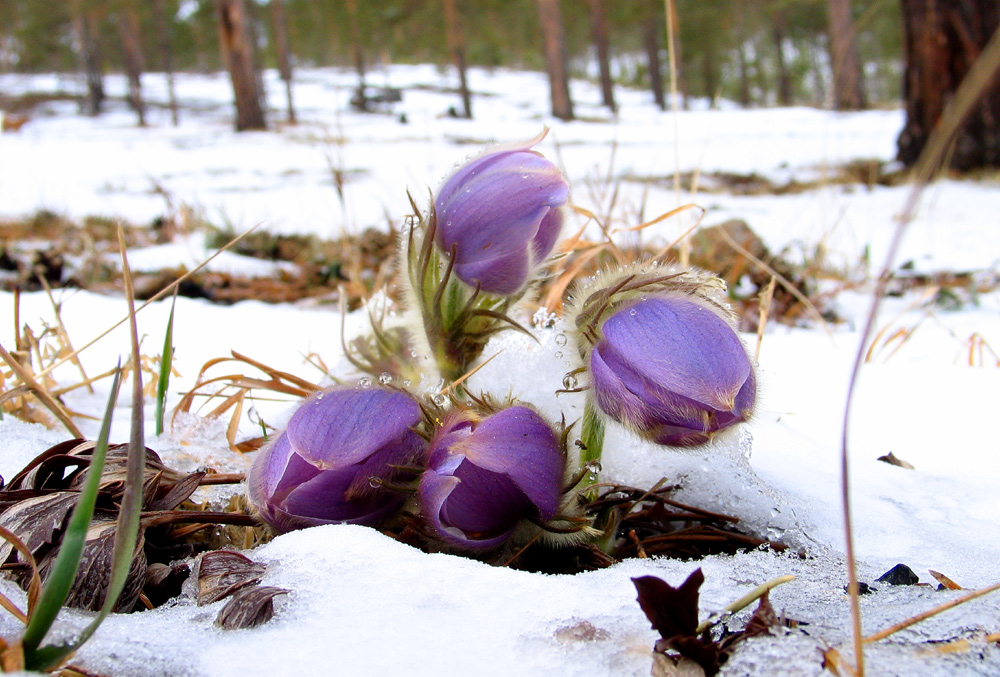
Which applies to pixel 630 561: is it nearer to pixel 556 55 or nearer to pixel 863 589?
pixel 863 589

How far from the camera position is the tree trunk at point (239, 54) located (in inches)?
413

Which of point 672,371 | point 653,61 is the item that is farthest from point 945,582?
point 653,61

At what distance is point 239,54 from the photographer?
1070 centimetres

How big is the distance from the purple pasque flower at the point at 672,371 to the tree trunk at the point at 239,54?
1150cm

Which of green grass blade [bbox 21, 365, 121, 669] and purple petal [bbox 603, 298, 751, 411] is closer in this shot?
green grass blade [bbox 21, 365, 121, 669]

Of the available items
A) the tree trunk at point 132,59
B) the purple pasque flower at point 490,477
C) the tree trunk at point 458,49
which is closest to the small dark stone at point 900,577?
the purple pasque flower at point 490,477

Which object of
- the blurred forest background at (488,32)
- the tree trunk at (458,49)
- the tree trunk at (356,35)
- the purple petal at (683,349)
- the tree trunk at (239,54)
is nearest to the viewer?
the purple petal at (683,349)

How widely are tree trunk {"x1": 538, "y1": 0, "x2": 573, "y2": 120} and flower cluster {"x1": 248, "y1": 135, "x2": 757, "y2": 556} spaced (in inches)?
543

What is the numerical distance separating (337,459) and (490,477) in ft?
0.39

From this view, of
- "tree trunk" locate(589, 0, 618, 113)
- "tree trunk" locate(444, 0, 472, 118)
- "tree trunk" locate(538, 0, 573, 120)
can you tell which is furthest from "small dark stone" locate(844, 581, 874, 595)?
"tree trunk" locate(589, 0, 618, 113)

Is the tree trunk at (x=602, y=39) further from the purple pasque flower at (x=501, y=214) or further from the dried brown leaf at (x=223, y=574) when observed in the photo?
the dried brown leaf at (x=223, y=574)

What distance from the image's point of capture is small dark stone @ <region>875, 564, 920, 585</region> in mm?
609

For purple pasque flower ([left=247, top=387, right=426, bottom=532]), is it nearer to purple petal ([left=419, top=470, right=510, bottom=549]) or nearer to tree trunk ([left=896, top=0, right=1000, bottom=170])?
purple petal ([left=419, top=470, right=510, bottom=549])

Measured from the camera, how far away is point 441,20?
65.5 feet
